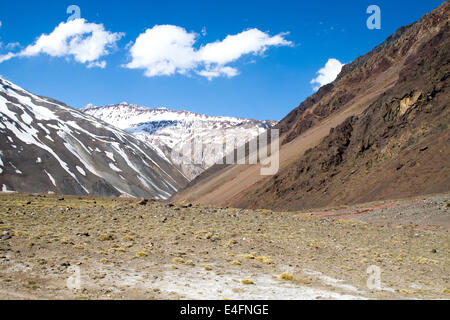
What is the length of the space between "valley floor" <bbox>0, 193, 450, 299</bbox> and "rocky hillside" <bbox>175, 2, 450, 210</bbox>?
22.2m

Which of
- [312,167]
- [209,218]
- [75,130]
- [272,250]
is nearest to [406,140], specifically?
[312,167]

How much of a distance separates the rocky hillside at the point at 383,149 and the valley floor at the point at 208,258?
72.8ft

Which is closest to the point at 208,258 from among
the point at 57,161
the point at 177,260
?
the point at 177,260

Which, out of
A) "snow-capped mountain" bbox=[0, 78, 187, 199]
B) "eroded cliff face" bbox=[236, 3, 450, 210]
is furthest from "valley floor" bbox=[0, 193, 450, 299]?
"snow-capped mountain" bbox=[0, 78, 187, 199]

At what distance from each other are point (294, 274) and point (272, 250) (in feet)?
12.6

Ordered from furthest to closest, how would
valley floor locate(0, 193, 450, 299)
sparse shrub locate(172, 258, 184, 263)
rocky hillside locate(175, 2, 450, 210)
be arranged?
rocky hillside locate(175, 2, 450, 210), sparse shrub locate(172, 258, 184, 263), valley floor locate(0, 193, 450, 299)

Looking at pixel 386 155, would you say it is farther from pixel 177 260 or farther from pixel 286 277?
pixel 177 260

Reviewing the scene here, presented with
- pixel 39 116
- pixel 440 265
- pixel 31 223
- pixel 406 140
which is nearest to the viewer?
pixel 440 265

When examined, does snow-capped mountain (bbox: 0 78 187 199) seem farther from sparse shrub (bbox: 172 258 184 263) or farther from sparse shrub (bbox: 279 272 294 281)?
sparse shrub (bbox: 279 272 294 281)

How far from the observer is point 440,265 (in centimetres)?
1664

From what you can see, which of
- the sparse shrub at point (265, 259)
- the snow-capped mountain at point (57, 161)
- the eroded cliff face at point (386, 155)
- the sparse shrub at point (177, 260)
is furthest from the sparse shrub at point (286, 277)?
the snow-capped mountain at point (57, 161)

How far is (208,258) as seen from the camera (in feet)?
49.9

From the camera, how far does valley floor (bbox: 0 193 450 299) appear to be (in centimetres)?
1077
